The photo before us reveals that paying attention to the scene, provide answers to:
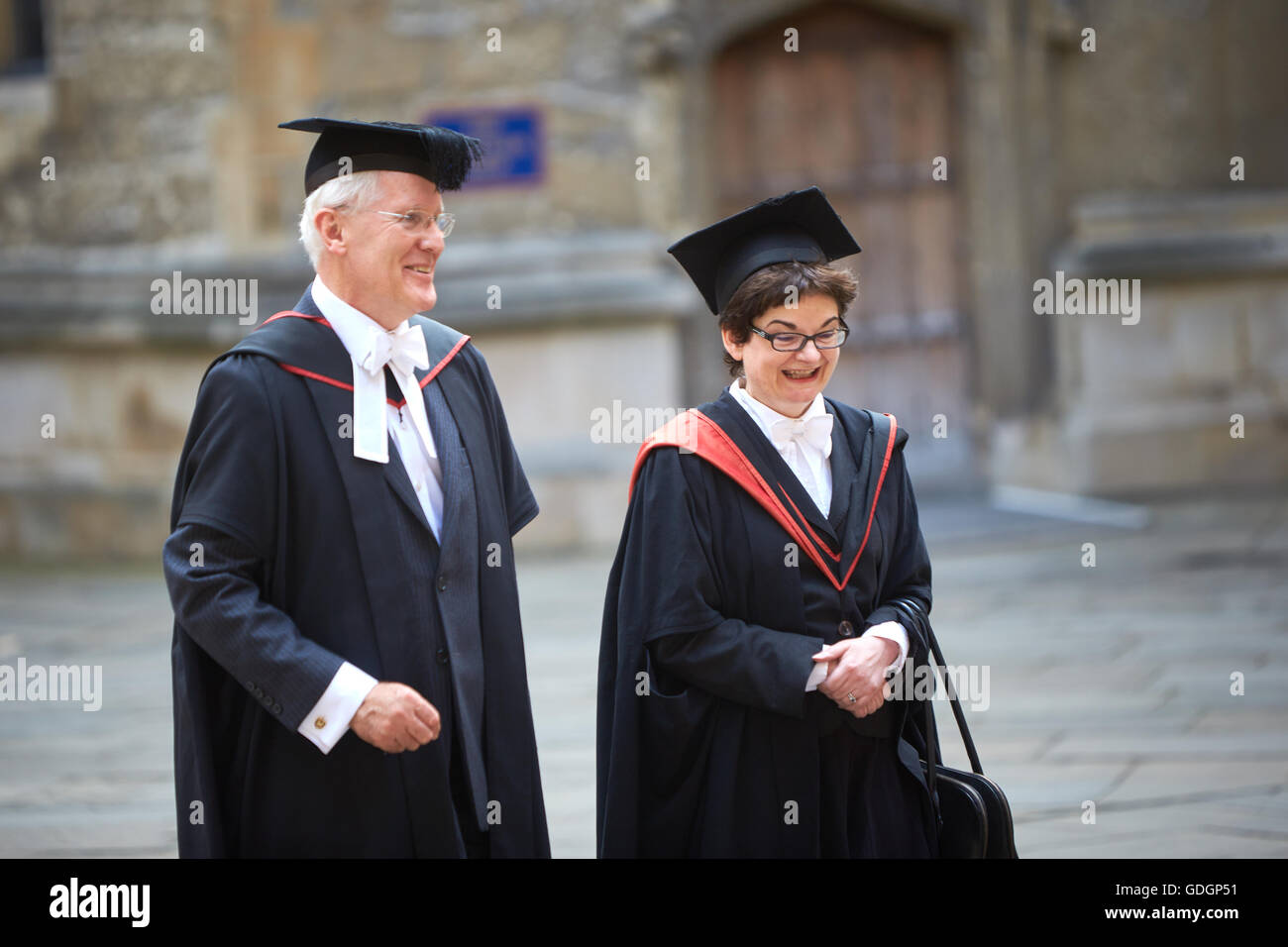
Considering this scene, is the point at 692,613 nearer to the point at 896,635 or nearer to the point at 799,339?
the point at 896,635

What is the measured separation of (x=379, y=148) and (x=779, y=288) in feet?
2.86

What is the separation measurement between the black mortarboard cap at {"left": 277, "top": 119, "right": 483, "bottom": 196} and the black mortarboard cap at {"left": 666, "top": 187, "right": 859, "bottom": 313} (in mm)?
534

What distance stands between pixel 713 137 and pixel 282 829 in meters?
8.66

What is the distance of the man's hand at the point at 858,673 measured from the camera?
3100 millimetres

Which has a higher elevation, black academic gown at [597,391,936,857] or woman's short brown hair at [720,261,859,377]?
woman's short brown hair at [720,261,859,377]

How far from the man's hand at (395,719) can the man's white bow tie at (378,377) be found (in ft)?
1.61

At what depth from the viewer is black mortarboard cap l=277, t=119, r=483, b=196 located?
10.4 feet

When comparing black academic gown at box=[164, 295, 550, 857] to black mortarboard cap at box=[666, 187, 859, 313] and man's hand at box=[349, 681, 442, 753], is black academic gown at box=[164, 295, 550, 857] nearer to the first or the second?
man's hand at box=[349, 681, 442, 753]

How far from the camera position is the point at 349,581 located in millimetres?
3084

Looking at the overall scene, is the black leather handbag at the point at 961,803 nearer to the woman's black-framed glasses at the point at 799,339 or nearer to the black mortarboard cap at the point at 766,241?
the woman's black-framed glasses at the point at 799,339

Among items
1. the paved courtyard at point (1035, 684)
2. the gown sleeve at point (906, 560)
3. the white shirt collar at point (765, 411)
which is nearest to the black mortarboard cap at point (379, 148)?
the white shirt collar at point (765, 411)

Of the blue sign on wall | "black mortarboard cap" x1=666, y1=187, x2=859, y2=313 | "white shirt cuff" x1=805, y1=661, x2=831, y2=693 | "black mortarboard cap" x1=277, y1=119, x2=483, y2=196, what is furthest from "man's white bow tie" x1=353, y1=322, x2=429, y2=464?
the blue sign on wall

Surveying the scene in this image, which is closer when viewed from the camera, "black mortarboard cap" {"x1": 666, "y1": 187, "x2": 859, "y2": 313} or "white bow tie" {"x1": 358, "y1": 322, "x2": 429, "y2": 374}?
"white bow tie" {"x1": 358, "y1": 322, "x2": 429, "y2": 374}

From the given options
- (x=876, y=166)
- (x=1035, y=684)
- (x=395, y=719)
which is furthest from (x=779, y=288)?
(x=876, y=166)
